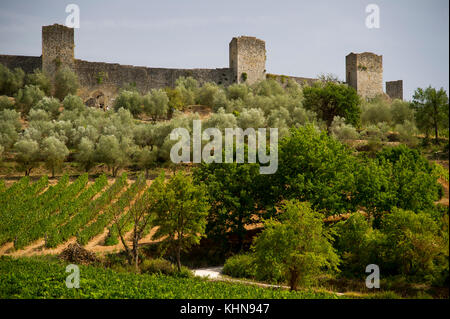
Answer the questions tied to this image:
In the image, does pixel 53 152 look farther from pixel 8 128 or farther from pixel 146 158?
pixel 146 158

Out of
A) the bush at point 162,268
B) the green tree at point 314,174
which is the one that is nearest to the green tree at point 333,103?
the green tree at point 314,174

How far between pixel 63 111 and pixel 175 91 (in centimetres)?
1039

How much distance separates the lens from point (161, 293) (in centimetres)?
1531

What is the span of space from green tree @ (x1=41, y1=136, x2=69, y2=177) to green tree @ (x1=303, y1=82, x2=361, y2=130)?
65.1 ft

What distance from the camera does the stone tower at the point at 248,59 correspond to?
158ft

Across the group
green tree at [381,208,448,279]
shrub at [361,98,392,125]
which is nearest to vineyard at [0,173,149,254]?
green tree at [381,208,448,279]

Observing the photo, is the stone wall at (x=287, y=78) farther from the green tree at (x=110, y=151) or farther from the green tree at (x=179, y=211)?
the green tree at (x=179, y=211)

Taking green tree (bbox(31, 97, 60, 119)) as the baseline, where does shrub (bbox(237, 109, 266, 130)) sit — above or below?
below

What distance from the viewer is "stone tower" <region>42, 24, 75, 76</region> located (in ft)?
145

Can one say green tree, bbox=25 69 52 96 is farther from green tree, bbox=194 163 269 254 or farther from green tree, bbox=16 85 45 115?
green tree, bbox=194 163 269 254

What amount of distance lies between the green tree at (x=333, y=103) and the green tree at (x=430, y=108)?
4.98 meters
